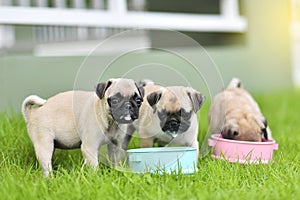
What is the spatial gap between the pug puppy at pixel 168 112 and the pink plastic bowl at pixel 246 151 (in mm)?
326

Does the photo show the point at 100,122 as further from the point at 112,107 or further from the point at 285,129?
the point at 285,129

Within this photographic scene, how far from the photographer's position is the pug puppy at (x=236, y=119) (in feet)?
10.9

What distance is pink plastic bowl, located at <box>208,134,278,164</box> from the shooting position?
122 inches

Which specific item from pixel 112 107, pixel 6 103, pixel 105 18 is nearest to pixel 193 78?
pixel 112 107

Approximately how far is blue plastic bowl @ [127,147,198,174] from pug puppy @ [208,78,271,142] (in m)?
0.60

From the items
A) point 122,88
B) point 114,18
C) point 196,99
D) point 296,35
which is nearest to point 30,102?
point 122,88

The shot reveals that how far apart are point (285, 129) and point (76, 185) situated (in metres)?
2.59

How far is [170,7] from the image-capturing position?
7.57 m

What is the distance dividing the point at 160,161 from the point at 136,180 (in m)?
0.27

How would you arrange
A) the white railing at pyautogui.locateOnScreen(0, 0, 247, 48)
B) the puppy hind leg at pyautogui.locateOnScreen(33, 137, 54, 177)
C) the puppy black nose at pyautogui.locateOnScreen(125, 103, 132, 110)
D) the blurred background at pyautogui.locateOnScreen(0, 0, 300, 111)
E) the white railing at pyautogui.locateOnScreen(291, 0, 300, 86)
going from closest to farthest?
the puppy black nose at pyautogui.locateOnScreen(125, 103, 132, 110) < the puppy hind leg at pyautogui.locateOnScreen(33, 137, 54, 177) < the blurred background at pyautogui.locateOnScreen(0, 0, 300, 111) < the white railing at pyautogui.locateOnScreen(0, 0, 247, 48) < the white railing at pyautogui.locateOnScreen(291, 0, 300, 86)

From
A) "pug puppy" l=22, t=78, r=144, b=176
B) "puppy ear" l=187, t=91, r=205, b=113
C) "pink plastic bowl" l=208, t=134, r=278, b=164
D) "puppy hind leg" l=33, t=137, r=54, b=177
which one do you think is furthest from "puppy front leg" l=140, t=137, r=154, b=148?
"puppy hind leg" l=33, t=137, r=54, b=177

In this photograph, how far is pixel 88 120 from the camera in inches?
110

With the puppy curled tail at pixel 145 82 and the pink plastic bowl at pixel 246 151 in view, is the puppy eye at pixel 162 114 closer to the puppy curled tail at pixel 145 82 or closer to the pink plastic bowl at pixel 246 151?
the puppy curled tail at pixel 145 82

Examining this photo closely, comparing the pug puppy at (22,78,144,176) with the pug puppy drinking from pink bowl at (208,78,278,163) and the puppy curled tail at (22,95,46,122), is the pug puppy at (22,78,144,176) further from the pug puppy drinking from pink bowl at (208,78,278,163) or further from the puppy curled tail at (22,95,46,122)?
the pug puppy drinking from pink bowl at (208,78,278,163)
